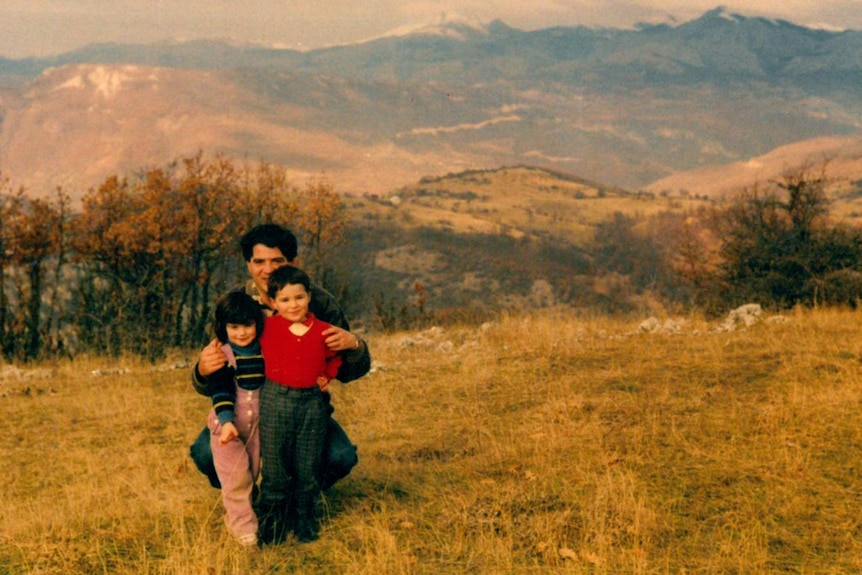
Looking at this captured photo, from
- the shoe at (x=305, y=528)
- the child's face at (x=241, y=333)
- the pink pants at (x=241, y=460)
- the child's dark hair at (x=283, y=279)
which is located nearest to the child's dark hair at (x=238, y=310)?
the child's face at (x=241, y=333)

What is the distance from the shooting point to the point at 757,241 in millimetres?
19078

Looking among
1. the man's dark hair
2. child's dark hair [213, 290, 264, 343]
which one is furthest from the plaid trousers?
the man's dark hair

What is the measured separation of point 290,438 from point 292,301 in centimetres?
87

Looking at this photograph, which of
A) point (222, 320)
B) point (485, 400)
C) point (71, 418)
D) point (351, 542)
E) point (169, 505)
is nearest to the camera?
point (222, 320)

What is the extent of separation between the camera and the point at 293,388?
4684mm

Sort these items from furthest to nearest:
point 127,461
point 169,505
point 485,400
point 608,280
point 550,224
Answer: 1. point 550,224
2. point 608,280
3. point 485,400
4. point 127,461
5. point 169,505

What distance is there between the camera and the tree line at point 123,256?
18.8m

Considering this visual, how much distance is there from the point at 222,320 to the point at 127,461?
384cm

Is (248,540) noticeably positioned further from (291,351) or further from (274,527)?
(291,351)

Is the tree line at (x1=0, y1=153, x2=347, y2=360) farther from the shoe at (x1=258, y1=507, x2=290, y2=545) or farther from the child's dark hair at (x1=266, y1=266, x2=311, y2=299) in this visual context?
the child's dark hair at (x1=266, y1=266, x2=311, y2=299)

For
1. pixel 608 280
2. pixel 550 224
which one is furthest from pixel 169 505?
pixel 550 224

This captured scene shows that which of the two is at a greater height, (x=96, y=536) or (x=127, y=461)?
(x=96, y=536)

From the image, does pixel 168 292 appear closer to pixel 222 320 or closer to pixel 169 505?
pixel 169 505

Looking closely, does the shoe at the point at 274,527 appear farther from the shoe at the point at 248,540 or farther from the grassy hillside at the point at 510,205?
the grassy hillside at the point at 510,205
